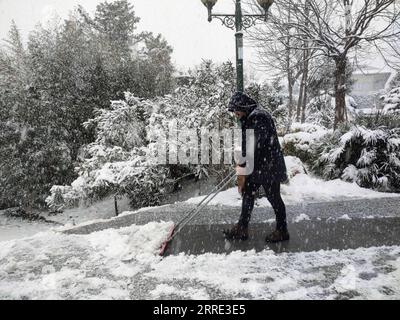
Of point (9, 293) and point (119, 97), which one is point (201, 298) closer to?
point (9, 293)

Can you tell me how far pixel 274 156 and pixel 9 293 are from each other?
9.69 feet

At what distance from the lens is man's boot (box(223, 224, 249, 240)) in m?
4.37

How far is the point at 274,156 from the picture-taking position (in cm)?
405

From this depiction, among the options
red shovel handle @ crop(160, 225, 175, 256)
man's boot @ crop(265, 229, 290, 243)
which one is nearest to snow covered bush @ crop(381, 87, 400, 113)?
man's boot @ crop(265, 229, 290, 243)

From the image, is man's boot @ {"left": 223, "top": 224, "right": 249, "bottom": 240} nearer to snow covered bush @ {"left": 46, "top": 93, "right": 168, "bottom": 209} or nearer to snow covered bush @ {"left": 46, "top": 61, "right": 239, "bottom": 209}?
snow covered bush @ {"left": 46, "top": 61, "right": 239, "bottom": 209}

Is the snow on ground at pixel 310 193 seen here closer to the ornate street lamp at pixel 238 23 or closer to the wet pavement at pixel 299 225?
the wet pavement at pixel 299 225

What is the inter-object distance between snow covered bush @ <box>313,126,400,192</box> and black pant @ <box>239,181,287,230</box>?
3.66 m

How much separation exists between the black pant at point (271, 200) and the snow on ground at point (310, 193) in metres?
1.82

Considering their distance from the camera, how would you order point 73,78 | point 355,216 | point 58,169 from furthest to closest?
point 73,78, point 58,169, point 355,216

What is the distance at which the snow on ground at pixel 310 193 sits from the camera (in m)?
6.32

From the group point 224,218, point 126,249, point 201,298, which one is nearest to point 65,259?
point 126,249

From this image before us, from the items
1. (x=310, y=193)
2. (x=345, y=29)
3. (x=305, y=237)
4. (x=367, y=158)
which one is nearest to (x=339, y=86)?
(x=345, y=29)

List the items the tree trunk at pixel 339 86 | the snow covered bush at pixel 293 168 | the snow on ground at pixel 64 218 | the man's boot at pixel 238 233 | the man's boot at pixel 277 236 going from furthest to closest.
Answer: the tree trunk at pixel 339 86
the snow on ground at pixel 64 218
the snow covered bush at pixel 293 168
the man's boot at pixel 238 233
the man's boot at pixel 277 236

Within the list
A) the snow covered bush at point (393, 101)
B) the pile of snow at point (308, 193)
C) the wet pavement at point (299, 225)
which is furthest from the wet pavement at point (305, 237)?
the snow covered bush at point (393, 101)
